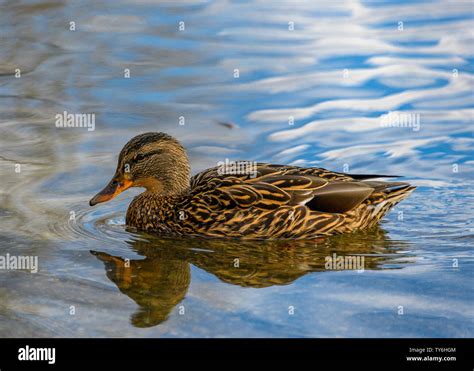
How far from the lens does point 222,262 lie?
28.0ft

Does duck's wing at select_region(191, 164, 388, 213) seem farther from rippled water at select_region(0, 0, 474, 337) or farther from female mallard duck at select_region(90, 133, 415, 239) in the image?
rippled water at select_region(0, 0, 474, 337)

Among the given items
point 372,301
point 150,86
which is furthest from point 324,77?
point 372,301

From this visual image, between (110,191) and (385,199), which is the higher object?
(110,191)

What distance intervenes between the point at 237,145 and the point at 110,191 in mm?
2505

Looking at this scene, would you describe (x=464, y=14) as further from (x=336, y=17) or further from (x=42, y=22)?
(x=42, y=22)

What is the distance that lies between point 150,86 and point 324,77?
7.96 feet

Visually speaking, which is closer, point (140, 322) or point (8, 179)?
point (140, 322)

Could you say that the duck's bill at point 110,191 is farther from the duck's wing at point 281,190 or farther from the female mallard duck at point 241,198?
the duck's wing at point 281,190

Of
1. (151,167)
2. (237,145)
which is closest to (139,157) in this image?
(151,167)

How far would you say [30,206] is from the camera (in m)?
9.85

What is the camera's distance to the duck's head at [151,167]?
31.3ft

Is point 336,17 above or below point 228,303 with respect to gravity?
above

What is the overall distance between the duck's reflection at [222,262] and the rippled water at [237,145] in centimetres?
3

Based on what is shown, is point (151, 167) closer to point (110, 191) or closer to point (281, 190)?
point (110, 191)
